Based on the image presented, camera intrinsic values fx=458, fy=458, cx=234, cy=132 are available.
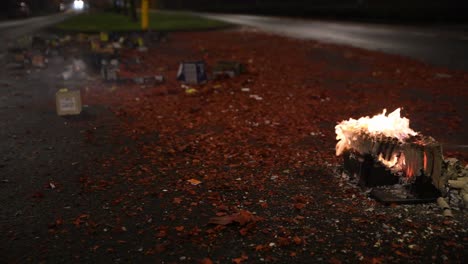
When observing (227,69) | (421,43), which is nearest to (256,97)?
(227,69)

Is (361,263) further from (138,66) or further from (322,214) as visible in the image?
(138,66)

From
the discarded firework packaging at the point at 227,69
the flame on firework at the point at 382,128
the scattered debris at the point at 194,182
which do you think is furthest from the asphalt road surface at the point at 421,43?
the scattered debris at the point at 194,182

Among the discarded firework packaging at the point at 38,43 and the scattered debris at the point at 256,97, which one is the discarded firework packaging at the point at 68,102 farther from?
the discarded firework packaging at the point at 38,43

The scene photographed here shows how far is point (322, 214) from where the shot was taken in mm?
3926

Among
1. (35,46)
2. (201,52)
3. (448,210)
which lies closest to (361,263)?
(448,210)

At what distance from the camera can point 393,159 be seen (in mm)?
4254

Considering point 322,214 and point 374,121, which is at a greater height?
point 374,121

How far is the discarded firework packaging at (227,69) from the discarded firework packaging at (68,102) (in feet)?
13.2

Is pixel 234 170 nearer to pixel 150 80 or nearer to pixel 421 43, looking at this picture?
pixel 150 80

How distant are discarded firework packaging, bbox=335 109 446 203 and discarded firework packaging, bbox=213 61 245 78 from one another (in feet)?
21.3

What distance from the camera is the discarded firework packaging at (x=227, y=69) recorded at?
426 inches

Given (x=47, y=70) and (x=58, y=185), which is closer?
(x=58, y=185)

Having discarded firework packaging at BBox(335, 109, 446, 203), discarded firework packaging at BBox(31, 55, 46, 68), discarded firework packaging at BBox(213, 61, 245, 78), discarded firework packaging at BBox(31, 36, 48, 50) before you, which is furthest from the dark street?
discarded firework packaging at BBox(31, 36, 48, 50)

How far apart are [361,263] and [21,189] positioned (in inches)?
129
